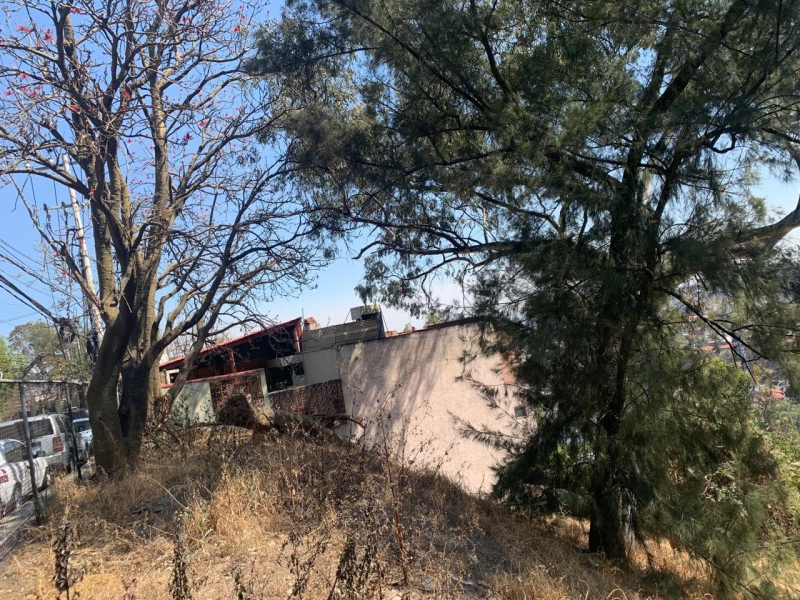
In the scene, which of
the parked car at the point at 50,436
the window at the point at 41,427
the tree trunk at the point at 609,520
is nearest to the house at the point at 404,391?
the parked car at the point at 50,436

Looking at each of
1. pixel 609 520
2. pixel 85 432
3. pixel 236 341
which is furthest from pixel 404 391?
pixel 85 432

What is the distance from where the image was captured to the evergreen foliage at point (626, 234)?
5273 millimetres

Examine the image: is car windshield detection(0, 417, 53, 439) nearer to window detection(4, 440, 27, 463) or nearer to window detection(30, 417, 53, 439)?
window detection(30, 417, 53, 439)

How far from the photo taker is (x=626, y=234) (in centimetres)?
562

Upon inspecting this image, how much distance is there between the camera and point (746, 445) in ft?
19.8

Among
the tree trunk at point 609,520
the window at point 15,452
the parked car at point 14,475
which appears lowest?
the tree trunk at point 609,520

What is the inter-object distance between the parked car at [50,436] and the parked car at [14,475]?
1.82 feet

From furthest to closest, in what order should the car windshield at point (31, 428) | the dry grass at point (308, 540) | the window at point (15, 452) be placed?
1. the car windshield at point (31, 428)
2. the window at point (15, 452)
3. the dry grass at point (308, 540)

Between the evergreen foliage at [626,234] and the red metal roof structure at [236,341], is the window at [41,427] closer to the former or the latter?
the red metal roof structure at [236,341]

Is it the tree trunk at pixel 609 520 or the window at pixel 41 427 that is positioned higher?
the window at pixel 41 427

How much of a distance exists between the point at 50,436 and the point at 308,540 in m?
9.17

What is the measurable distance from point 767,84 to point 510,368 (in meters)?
3.59

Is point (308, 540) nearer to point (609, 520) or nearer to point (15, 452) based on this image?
point (609, 520)

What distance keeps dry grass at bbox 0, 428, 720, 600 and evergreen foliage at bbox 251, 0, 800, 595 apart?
699mm
